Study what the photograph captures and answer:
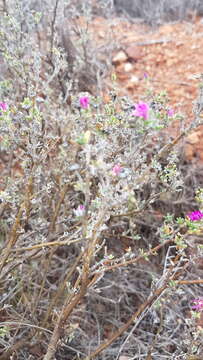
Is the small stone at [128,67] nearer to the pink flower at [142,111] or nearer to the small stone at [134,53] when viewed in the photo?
the small stone at [134,53]

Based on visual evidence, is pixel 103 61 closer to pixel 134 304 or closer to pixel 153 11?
pixel 153 11

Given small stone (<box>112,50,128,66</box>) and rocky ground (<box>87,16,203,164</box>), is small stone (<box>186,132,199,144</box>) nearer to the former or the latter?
rocky ground (<box>87,16,203,164</box>)

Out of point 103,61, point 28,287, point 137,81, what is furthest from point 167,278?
point 103,61

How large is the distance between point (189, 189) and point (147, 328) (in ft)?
2.26

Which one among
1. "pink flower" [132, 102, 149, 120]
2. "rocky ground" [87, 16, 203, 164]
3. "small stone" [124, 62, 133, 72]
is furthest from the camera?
"small stone" [124, 62, 133, 72]

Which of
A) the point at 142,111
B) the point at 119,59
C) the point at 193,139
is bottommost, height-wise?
the point at 193,139

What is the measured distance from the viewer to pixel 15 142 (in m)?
1.36

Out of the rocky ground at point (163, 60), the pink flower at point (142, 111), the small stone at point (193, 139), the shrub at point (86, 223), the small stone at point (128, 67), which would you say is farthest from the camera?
the small stone at point (128, 67)

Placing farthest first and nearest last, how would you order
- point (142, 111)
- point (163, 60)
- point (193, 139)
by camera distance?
point (163, 60) → point (193, 139) → point (142, 111)

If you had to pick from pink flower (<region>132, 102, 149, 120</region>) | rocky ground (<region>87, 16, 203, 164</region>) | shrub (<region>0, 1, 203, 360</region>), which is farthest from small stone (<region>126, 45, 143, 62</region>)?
pink flower (<region>132, 102, 149, 120</region>)

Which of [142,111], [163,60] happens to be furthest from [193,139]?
[142,111]

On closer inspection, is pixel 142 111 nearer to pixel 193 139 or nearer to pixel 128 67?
pixel 193 139

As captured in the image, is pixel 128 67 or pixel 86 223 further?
pixel 128 67

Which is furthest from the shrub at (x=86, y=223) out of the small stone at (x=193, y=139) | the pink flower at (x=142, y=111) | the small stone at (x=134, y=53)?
the small stone at (x=134, y=53)
